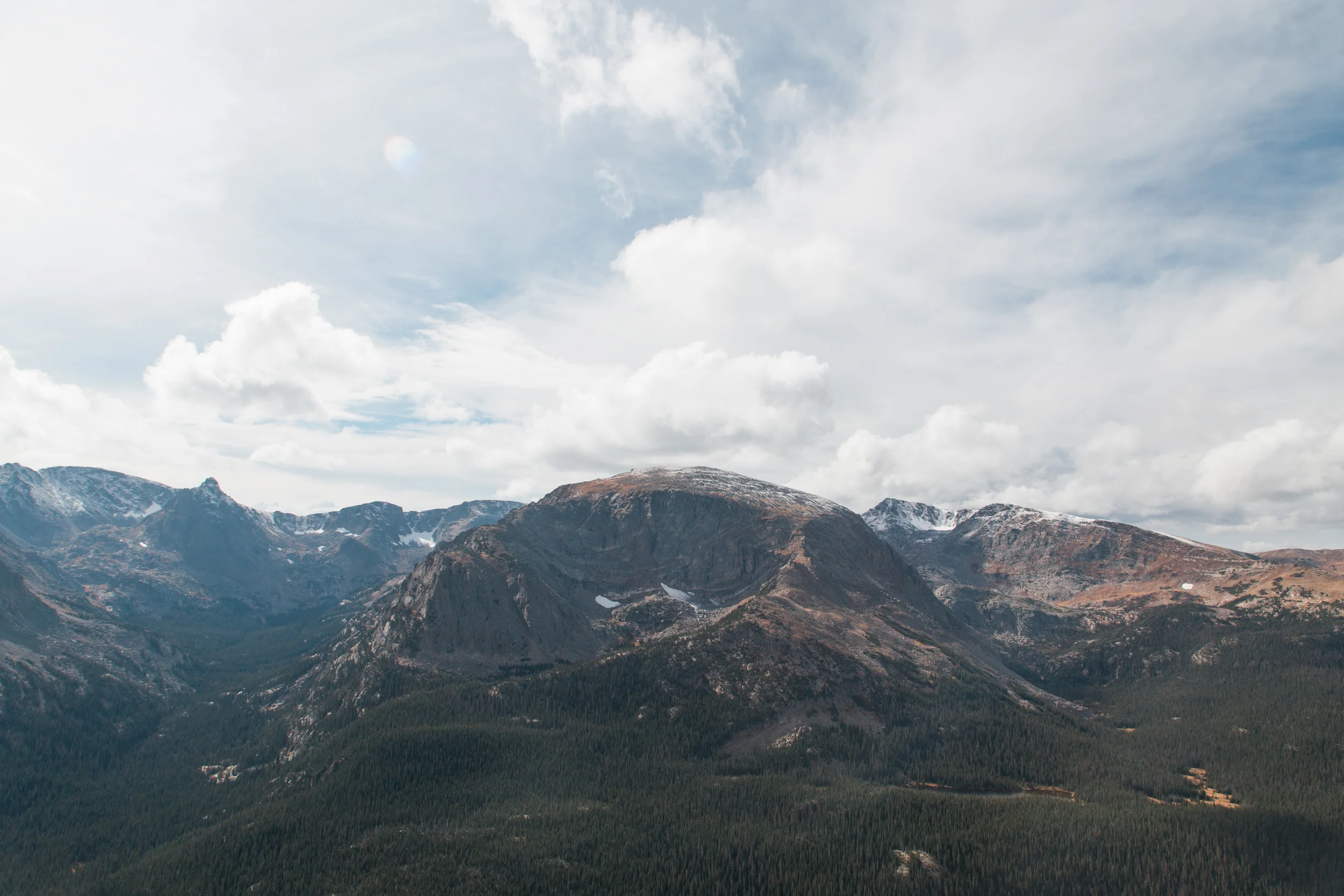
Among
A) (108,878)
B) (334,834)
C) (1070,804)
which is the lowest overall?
(108,878)

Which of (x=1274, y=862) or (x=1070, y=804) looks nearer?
(x=1274, y=862)

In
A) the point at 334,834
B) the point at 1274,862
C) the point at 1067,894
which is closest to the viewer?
the point at 1067,894

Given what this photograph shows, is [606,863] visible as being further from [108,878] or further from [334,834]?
[108,878]

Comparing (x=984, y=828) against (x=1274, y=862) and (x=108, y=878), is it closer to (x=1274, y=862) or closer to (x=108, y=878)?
(x=1274, y=862)

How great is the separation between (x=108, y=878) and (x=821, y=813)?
200 metres

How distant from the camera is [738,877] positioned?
550 ft

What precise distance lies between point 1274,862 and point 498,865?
19234 centimetres

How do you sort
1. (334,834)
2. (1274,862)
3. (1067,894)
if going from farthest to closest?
1. (334,834)
2. (1274,862)
3. (1067,894)

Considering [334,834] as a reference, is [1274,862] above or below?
above

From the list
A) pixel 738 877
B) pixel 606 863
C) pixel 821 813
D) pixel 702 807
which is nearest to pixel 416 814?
pixel 606 863

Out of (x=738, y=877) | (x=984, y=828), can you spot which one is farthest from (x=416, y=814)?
(x=984, y=828)

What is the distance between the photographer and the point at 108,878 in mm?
191375

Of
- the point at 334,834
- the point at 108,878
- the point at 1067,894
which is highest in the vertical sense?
the point at 1067,894

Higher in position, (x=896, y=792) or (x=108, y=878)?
(x=896, y=792)
